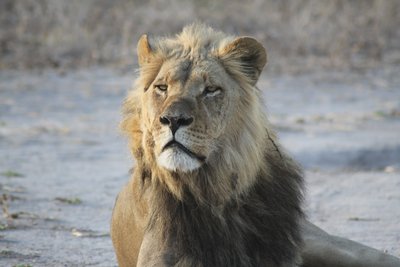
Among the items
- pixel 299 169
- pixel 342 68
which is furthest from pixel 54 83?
pixel 299 169

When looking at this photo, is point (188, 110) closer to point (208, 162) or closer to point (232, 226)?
point (208, 162)

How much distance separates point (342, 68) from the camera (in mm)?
15805

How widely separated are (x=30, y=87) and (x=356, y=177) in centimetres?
658

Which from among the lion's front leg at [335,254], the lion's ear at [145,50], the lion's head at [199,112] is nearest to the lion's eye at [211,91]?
the lion's head at [199,112]

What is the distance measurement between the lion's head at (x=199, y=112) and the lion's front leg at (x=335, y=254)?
0.76 metres

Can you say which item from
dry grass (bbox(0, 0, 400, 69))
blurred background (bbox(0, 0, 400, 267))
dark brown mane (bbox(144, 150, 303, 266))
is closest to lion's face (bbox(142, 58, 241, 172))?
dark brown mane (bbox(144, 150, 303, 266))

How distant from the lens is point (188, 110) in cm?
452

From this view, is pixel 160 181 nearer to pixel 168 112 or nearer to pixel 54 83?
pixel 168 112

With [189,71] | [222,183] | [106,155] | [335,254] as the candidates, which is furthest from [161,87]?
[106,155]

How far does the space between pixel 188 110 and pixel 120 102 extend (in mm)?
8867

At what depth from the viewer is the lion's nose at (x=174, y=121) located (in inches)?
174

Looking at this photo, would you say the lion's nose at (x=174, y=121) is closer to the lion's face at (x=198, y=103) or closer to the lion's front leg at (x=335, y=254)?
the lion's face at (x=198, y=103)

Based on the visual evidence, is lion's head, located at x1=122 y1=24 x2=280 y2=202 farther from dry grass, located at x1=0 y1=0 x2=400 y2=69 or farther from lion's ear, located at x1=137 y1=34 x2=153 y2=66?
dry grass, located at x1=0 y1=0 x2=400 y2=69

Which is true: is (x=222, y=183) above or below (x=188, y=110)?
below
